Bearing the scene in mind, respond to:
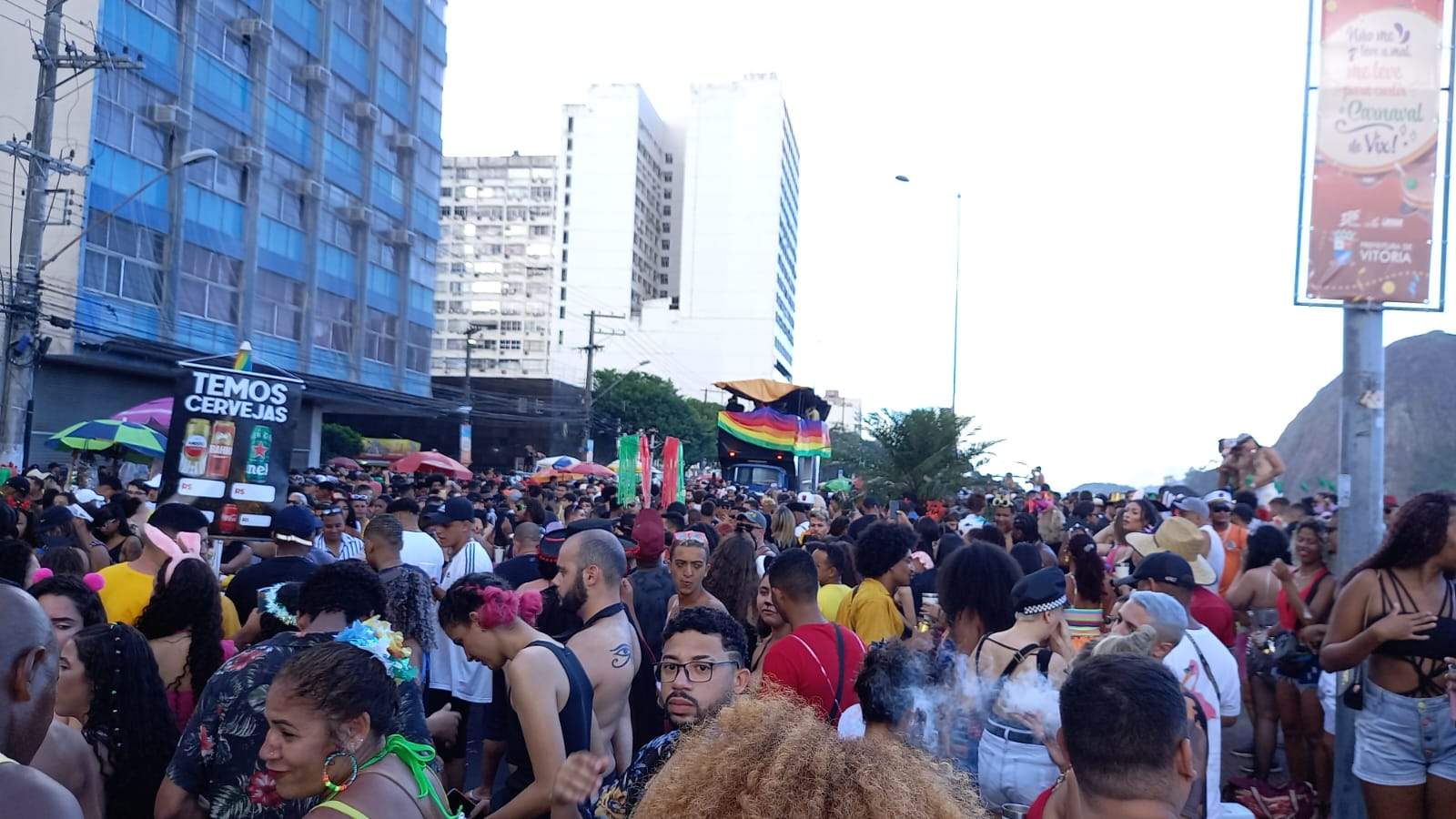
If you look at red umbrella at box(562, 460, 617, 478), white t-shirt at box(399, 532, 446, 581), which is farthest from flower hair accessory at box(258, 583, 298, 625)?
red umbrella at box(562, 460, 617, 478)

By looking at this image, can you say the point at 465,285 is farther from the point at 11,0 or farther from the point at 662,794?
the point at 662,794

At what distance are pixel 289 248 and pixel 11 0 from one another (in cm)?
1219

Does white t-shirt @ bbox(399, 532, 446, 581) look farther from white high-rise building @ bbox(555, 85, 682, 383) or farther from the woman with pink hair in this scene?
white high-rise building @ bbox(555, 85, 682, 383)

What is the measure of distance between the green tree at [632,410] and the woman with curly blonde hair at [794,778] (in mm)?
64784

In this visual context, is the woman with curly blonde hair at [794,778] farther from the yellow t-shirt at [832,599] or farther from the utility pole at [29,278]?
the utility pole at [29,278]

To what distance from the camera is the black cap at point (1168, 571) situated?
511 centimetres

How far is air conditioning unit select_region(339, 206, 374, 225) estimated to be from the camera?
Answer: 41.9 metres

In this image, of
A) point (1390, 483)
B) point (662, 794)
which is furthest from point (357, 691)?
point (1390, 483)

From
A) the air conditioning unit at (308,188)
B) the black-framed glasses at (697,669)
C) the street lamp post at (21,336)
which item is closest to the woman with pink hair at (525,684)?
the black-framed glasses at (697,669)

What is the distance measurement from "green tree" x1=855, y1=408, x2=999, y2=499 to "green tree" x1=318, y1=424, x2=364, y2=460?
3741 cm

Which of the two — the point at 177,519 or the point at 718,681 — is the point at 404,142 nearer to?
the point at 177,519

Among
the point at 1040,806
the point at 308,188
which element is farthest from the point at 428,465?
the point at 1040,806

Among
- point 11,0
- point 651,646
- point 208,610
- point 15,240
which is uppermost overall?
point 11,0

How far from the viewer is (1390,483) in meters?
27.4
